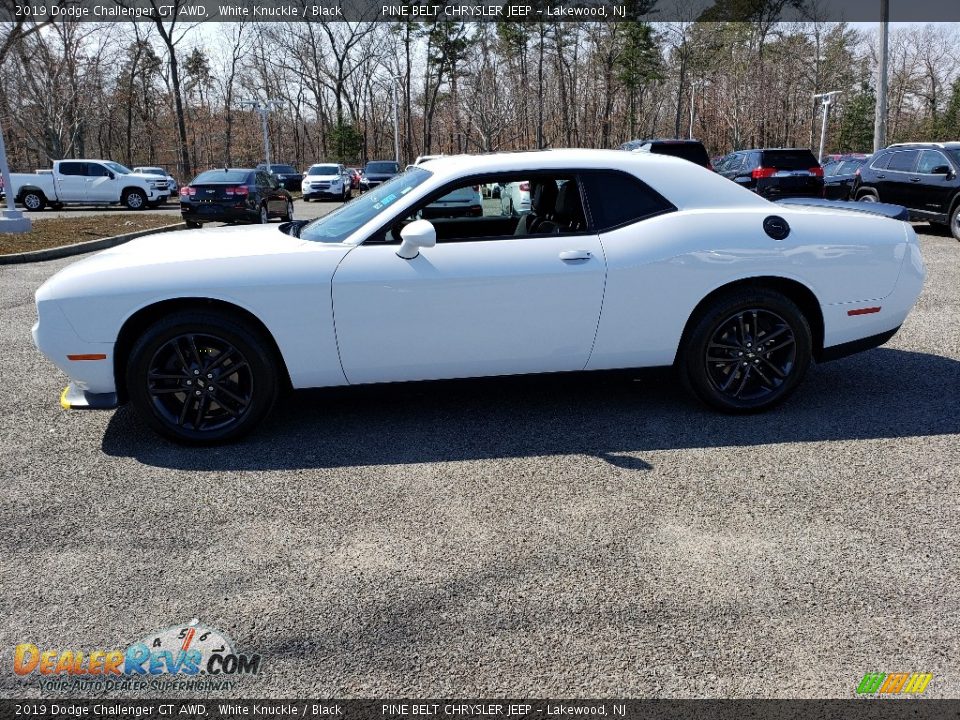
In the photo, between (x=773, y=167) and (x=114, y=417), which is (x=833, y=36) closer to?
(x=773, y=167)

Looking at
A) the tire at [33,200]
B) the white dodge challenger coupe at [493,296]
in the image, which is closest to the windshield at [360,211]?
the white dodge challenger coupe at [493,296]

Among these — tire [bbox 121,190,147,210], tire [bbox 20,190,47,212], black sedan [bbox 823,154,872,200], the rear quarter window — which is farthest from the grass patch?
black sedan [bbox 823,154,872,200]

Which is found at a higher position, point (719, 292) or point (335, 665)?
point (719, 292)

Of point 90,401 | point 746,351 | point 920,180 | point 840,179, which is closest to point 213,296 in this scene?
point 90,401

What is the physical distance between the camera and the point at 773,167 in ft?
52.9

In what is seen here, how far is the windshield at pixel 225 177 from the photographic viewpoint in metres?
17.2

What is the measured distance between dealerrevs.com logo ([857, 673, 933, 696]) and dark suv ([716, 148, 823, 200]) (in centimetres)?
1517

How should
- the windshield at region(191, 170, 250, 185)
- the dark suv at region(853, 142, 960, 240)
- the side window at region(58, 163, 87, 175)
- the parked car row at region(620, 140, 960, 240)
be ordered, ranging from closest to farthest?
the dark suv at region(853, 142, 960, 240), the parked car row at region(620, 140, 960, 240), the windshield at region(191, 170, 250, 185), the side window at region(58, 163, 87, 175)

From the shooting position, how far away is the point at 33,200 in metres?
26.0

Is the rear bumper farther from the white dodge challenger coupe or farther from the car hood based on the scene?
the car hood

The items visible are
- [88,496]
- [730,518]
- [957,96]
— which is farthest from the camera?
[957,96]

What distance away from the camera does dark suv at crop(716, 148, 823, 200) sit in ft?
52.7

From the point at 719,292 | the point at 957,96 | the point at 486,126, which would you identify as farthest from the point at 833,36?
the point at 719,292

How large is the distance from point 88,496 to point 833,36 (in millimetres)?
59270
